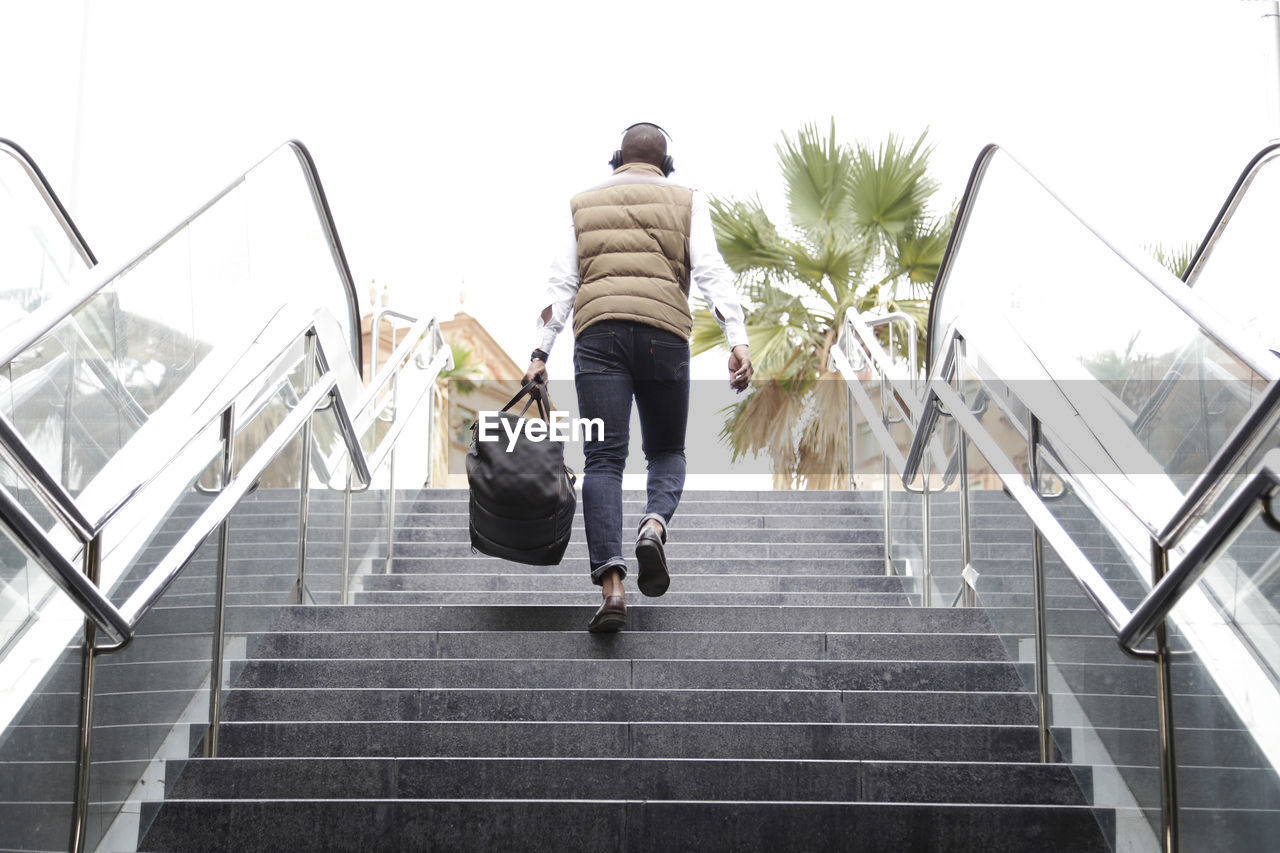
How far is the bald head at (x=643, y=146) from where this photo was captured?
13.1 feet

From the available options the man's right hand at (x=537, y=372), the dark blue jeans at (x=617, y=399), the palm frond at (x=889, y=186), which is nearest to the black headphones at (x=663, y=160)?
the dark blue jeans at (x=617, y=399)

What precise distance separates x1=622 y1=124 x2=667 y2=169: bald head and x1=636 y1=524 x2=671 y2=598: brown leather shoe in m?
1.22

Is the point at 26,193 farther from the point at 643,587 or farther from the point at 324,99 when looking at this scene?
the point at 324,99

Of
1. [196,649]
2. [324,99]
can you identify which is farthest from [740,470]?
[324,99]

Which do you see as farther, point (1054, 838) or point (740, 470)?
point (740, 470)

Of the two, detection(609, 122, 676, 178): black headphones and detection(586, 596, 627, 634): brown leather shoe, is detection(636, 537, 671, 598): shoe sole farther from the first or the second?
detection(609, 122, 676, 178): black headphones

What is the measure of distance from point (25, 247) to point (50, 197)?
12.1 inches

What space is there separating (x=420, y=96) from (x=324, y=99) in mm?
2363

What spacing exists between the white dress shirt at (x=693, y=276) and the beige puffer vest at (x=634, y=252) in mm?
33

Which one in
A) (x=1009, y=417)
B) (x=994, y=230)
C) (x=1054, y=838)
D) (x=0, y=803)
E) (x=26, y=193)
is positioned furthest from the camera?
(x=994, y=230)

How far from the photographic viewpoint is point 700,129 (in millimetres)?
20250

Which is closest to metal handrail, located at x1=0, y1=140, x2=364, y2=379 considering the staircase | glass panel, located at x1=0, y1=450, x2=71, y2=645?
glass panel, located at x1=0, y1=450, x2=71, y2=645

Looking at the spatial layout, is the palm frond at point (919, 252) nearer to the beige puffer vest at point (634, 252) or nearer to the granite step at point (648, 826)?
the beige puffer vest at point (634, 252)

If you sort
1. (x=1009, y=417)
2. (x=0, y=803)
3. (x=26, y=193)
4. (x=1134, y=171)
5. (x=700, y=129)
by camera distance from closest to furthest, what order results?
(x=0, y=803) → (x=1009, y=417) → (x=26, y=193) → (x=1134, y=171) → (x=700, y=129)
